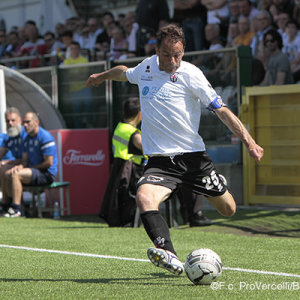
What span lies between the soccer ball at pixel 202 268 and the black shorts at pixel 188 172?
72 centimetres

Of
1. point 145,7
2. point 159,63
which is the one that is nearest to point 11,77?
point 145,7

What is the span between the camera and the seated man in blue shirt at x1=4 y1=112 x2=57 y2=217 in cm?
1334

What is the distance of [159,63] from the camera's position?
686cm

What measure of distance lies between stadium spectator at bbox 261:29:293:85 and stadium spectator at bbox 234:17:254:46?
107 centimetres

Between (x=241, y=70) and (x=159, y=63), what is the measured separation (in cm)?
738

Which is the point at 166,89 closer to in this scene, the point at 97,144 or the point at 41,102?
the point at 97,144

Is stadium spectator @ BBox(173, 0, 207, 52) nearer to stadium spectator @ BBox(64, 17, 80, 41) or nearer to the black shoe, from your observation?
stadium spectator @ BBox(64, 17, 80, 41)

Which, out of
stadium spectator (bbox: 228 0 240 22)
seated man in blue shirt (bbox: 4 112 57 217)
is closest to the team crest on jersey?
seated man in blue shirt (bbox: 4 112 57 217)

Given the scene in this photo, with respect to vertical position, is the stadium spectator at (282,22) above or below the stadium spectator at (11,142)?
above

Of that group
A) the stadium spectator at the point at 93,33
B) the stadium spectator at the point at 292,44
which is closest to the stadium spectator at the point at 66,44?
the stadium spectator at the point at 93,33

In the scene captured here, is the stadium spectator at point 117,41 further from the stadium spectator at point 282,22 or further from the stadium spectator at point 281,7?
the stadium spectator at point 282,22

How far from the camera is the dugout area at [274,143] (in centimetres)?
1340

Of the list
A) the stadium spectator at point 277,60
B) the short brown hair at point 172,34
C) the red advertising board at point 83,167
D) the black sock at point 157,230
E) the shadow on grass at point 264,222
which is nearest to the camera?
the black sock at point 157,230

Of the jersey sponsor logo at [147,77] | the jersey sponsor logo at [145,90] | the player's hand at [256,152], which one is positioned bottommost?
the player's hand at [256,152]
